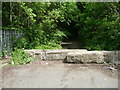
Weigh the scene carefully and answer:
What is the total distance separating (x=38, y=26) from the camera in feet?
26.3

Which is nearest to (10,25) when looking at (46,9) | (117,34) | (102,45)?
(46,9)

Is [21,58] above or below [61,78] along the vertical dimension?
above

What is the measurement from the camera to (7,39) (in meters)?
6.62

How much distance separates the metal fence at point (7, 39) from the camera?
624cm

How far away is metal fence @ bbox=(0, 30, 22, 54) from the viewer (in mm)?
6238

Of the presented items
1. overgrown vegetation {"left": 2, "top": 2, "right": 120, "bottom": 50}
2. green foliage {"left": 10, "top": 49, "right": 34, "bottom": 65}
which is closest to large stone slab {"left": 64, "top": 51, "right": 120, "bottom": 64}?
green foliage {"left": 10, "top": 49, "right": 34, "bottom": 65}

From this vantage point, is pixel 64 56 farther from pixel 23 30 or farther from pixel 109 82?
pixel 23 30

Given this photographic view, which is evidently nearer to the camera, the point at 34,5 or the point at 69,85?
the point at 69,85

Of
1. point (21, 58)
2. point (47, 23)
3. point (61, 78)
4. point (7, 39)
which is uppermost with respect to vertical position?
point (47, 23)

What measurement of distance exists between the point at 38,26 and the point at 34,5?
1.29 meters

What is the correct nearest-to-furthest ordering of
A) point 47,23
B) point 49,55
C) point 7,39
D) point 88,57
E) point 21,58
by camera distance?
point 88,57, point 21,58, point 49,55, point 7,39, point 47,23

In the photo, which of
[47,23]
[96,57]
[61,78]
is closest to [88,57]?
[96,57]

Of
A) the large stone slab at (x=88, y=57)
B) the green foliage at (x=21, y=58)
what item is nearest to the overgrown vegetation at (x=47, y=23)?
the green foliage at (x=21, y=58)

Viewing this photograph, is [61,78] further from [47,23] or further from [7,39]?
[47,23]
